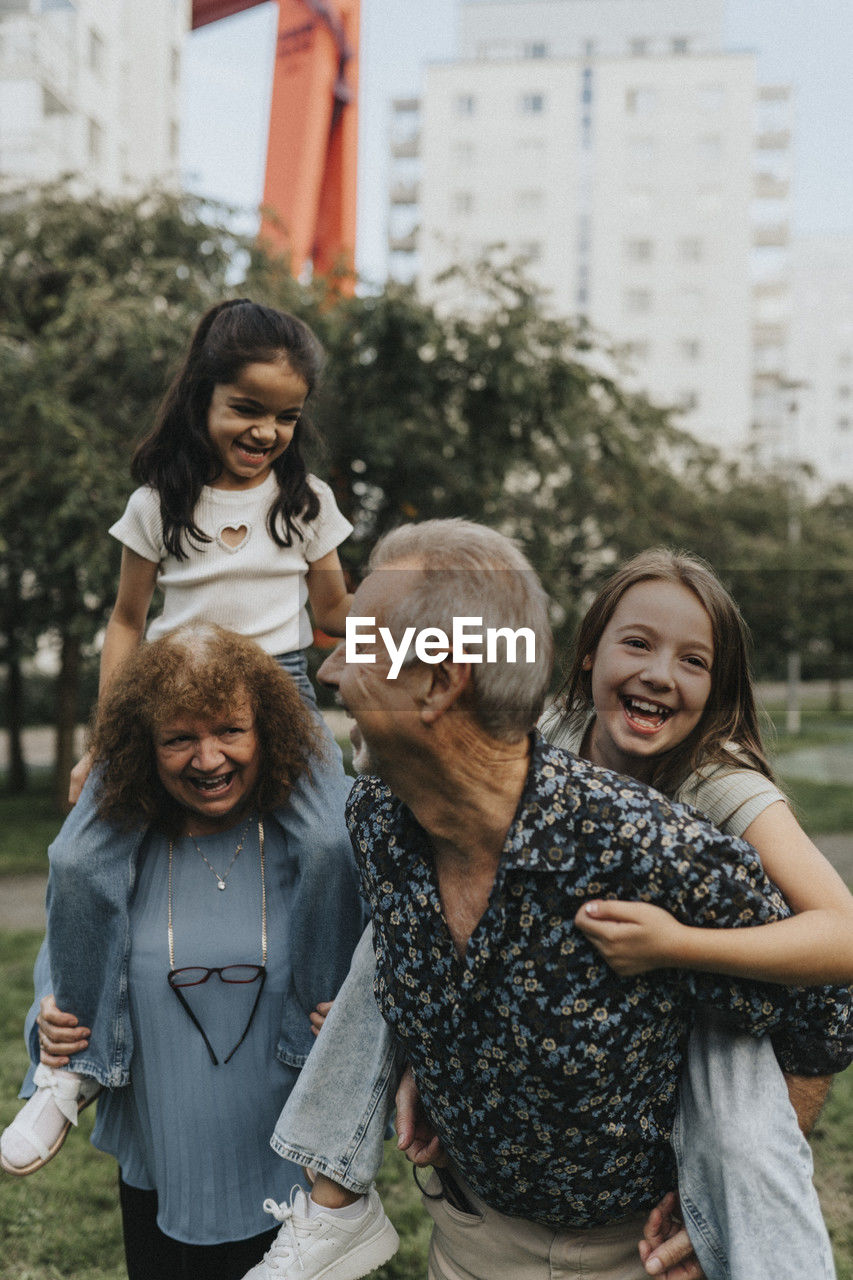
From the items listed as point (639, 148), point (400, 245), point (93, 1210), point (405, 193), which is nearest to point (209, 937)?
point (93, 1210)

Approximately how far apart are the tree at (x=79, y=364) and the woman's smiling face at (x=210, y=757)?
6.52 m

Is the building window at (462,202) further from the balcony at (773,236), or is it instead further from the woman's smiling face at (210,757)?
the woman's smiling face at (210,757)

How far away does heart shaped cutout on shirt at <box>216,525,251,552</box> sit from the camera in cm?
257

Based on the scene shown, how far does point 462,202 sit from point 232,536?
6098 cm

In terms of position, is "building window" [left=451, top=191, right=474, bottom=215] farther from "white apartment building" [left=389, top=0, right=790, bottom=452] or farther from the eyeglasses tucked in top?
the eyeglasses tucked in top

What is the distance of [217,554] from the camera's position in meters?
→ 2.56

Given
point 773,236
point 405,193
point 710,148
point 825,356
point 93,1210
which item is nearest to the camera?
point 93,1210

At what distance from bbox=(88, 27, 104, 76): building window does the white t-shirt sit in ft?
116

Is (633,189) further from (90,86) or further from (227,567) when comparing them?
(227,567)

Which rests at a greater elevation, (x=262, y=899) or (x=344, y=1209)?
(x=262, y=899)

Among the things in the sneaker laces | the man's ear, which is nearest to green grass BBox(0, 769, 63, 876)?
the sneaker laces

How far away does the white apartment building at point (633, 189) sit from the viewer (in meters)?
55.4

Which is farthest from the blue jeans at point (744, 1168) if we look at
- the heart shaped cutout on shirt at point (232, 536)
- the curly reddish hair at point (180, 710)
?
the heart shaped cutout on shirt at point (232, 536)

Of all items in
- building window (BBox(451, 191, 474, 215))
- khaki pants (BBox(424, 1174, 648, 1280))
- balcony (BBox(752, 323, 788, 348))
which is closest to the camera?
khaki pants (BBox(424, 1174, 648, 1280))
